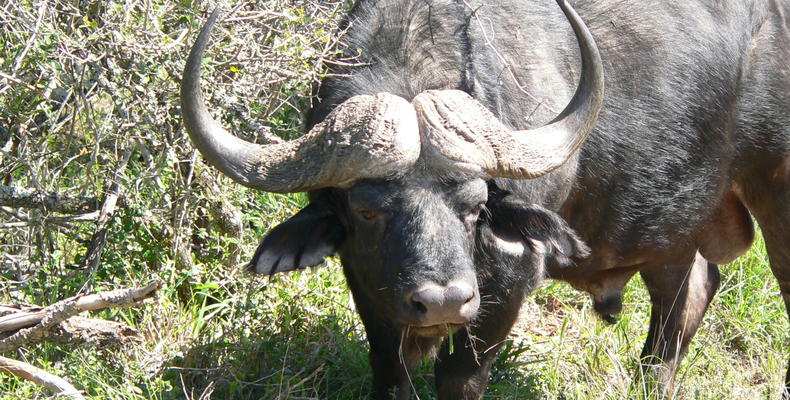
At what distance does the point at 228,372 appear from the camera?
4.94m

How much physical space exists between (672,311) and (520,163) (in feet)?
7.15

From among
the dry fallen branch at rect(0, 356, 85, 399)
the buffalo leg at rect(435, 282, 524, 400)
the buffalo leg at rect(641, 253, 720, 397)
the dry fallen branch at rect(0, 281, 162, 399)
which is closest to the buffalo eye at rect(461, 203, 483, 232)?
the buffalo leg at rect(435, 282, 524, 400)

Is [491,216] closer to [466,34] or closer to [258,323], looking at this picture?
[466,34]

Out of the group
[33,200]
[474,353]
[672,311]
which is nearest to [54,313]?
[33,200]

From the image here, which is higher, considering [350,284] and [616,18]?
[616,18]

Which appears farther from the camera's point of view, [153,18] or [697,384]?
[697,384]

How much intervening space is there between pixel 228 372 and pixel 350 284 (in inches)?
31.1

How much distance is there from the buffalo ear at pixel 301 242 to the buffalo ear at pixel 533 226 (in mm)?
648

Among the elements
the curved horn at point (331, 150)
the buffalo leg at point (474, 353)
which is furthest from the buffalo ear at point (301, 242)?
the buffalo leg at point (474, 353)

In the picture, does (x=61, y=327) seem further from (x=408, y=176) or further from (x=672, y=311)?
(x=672, y=311)

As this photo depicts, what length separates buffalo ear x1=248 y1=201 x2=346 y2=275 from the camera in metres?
4.28

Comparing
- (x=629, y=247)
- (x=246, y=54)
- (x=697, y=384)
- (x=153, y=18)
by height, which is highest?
(x=153, y=18)

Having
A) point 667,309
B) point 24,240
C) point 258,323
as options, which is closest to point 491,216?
point 258,323

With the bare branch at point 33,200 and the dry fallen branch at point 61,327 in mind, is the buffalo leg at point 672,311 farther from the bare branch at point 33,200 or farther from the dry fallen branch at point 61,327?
the bare branch at point 33,200
